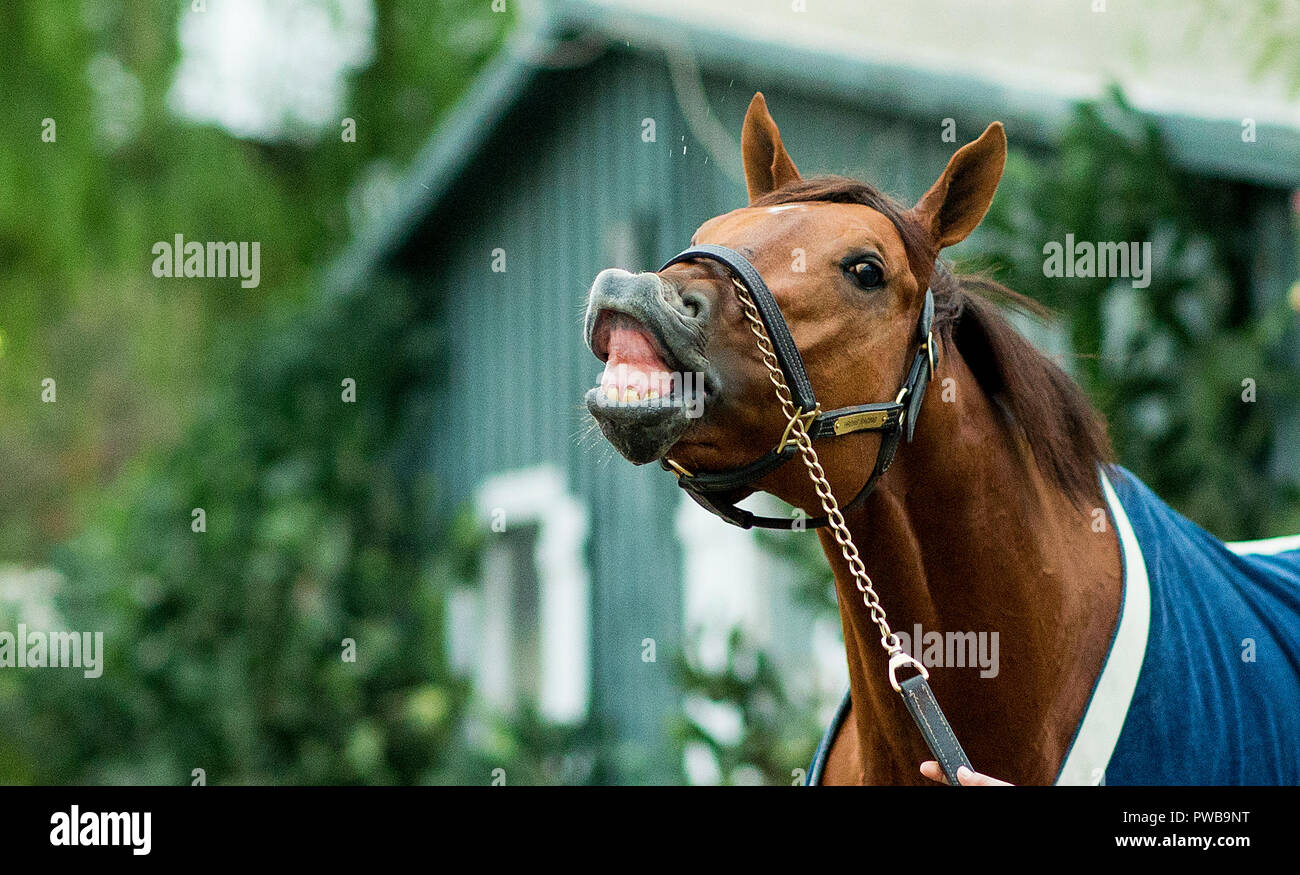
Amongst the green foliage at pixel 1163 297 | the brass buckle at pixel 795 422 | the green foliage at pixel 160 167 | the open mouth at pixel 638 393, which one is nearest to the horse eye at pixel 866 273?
the brass buckle at pixel 795 422

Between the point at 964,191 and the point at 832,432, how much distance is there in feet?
1.60

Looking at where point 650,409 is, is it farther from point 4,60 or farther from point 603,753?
point 4,60

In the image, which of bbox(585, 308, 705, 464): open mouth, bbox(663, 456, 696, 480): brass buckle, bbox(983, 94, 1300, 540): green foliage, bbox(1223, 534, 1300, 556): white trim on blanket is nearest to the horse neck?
bbox(663, 456, 696, 480): brass buckle

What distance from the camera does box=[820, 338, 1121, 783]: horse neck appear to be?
6.61 feet

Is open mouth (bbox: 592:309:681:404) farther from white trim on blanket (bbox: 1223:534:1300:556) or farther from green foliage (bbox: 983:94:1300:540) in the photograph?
green foliage (bbox: 983:94:1300:540)

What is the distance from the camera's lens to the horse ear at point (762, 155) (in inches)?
85.4

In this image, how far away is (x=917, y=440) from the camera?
2.01 m

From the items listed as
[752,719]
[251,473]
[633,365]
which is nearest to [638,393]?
[633,365]

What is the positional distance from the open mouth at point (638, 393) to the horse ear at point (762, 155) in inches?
20.8

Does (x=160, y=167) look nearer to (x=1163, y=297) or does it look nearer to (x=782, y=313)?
(x=1163, y=297)

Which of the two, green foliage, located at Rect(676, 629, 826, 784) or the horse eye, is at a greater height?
the horse eye

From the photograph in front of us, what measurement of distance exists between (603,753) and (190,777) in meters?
2.28

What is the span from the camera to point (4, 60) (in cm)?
847

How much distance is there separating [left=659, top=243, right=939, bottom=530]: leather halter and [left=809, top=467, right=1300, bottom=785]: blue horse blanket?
519 millimetres
